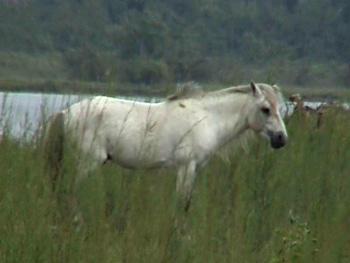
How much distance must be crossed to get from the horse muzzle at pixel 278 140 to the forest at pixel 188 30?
50.3ft

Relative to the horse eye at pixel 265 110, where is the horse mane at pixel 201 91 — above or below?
above

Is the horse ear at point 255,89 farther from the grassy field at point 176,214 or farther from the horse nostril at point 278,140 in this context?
the grassy field at point 176,214

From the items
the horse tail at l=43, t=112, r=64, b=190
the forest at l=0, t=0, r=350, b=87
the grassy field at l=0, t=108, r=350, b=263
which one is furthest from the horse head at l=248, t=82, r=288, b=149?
the forest at l=0, t=0, r=350, b=87

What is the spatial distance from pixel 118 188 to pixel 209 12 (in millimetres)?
25416

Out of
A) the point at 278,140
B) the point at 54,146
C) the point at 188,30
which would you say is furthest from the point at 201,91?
the point at 188,30

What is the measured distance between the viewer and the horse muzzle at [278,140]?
8555mm

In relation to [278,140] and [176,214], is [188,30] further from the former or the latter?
[176,214]

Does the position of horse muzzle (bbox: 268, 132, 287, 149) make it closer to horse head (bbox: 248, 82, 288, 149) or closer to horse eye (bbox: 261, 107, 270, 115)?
horse head (bbox: 248, 82, 288, 149)

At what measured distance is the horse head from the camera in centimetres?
871

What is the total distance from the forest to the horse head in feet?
49.7

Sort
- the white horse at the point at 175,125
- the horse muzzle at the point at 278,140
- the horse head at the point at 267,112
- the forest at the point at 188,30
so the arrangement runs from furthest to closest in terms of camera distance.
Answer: the forest at the point at 188,30 < the horse head at the point at 267,112 < the horse muzzle at the point at 278,140 < the white horse at the point at 175,125

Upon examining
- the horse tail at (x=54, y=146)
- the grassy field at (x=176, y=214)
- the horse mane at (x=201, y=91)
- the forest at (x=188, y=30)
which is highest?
A: the forest at (x=188, y=30)

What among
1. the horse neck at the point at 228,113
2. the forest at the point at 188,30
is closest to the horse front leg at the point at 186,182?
the horse neck at the point at 228,113

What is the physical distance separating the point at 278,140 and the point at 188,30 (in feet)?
76.7
